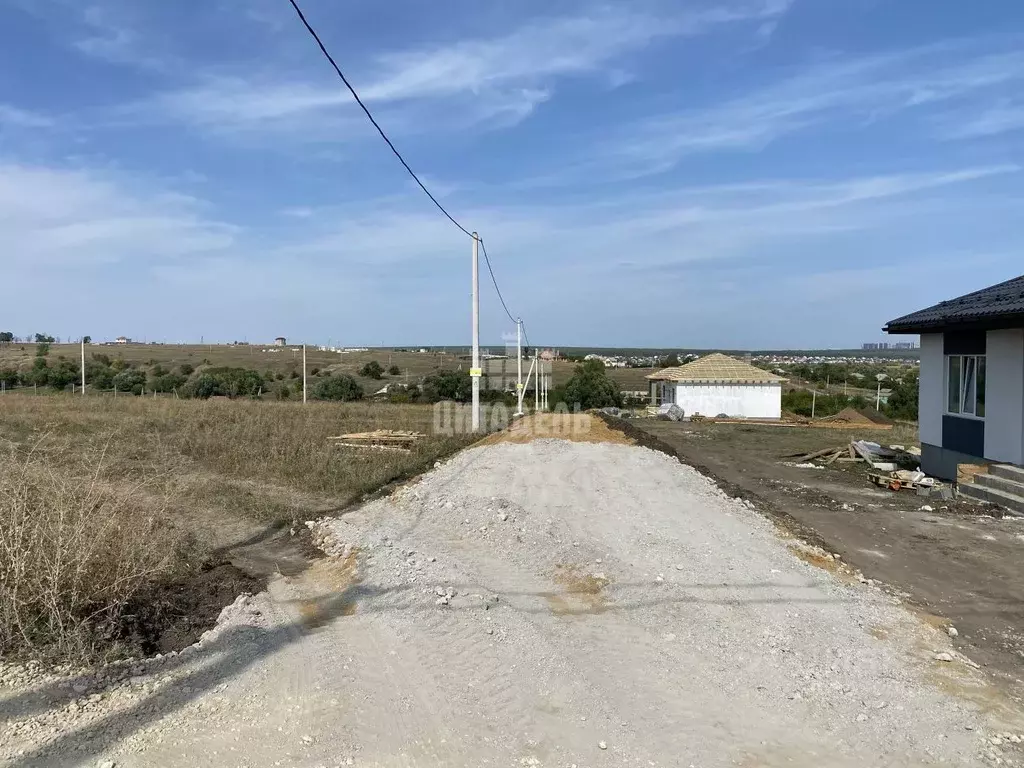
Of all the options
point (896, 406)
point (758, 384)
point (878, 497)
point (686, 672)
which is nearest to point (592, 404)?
point (758, 384)

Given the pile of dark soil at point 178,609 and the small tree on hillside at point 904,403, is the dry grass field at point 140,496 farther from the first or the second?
the small tree on hillside at point 904,403

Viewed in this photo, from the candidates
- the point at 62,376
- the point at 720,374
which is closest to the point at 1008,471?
the point at 720,374

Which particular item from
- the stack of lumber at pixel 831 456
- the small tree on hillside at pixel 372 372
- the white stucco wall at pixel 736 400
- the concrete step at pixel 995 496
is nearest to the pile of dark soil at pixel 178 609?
the concrete step at pixel 995 496

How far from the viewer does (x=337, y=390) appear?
1596 inches

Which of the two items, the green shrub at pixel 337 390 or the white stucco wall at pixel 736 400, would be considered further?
the green shrub at pixel 337 390

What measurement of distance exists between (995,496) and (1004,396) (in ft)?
5.48

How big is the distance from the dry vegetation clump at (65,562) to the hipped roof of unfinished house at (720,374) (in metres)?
33.6

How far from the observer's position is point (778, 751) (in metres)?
3.33

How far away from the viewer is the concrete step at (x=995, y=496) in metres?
9.86

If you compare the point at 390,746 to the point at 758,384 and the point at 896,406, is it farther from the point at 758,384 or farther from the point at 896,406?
the point at 896,406

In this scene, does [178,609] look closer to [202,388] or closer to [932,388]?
[932,388]

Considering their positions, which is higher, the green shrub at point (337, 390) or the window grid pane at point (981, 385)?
the window grid pane at point (981, 385)

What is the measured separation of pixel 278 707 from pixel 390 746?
714 millimetres

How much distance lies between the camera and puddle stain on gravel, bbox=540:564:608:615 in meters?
5.30
